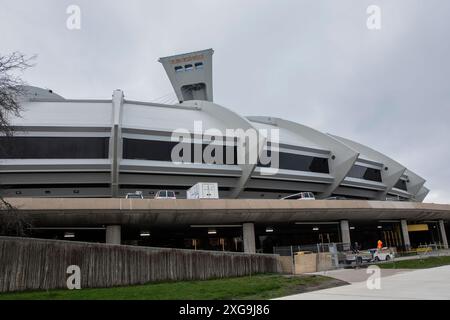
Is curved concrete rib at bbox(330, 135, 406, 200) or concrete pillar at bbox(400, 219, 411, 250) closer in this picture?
concrete pillar at bbox(400, 219, 411, 250)

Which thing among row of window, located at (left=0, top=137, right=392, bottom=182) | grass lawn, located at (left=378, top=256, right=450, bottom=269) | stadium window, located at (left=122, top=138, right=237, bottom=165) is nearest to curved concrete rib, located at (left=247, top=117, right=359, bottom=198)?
row of window, located at (left=0, top=137, right=392, bottom=182)

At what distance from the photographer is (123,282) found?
51.3 ft

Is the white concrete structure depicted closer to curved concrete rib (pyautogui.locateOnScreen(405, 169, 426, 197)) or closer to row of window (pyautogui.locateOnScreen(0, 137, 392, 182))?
row of window (pyautogui.locateOnScreen(0, 137, 392, 182))

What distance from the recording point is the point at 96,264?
1502 cm

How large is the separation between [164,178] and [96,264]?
24007 mm

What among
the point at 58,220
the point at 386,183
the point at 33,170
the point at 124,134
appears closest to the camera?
the point at 58,220

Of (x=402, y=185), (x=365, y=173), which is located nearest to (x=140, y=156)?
(x=365, y=173)

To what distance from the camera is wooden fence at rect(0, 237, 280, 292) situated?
1345 cm

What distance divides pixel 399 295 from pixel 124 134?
32.0m

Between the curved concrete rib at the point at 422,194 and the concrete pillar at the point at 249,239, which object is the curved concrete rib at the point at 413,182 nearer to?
the curved concrete rib at the point at 422,194

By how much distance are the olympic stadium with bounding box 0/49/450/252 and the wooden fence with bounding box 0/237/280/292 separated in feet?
25.8
